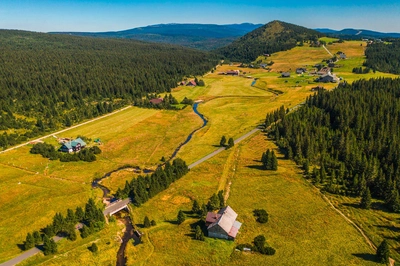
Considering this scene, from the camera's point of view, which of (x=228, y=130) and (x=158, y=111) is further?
(x=158, y=111)

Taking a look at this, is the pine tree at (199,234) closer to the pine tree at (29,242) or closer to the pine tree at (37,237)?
the pine tree at (37,237)

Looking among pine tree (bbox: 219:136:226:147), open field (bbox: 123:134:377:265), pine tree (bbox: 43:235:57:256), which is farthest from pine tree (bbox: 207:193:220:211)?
pine tree (bbox: 219:136:226:147)

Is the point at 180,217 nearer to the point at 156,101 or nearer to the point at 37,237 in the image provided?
the point at 37,237

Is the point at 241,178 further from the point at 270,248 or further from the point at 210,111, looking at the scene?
the point at 210,111

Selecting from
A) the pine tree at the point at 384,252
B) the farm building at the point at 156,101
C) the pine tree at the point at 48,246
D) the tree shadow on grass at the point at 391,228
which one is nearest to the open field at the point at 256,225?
the pine tree at the point at 384,252

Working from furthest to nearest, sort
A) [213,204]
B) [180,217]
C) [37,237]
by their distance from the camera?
1. [213,204]
2. [180,217]
3. [37,237]

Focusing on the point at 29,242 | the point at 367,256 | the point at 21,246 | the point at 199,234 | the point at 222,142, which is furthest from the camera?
the point at 222,142

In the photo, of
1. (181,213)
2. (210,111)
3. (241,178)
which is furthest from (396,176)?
(210,111)

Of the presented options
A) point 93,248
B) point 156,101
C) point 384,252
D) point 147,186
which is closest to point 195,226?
point 147,186

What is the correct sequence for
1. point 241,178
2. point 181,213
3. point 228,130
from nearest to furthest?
point 181,213 → point 241,178 → point 228,130
